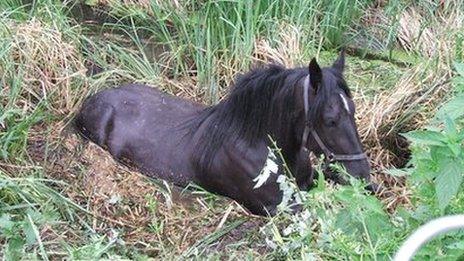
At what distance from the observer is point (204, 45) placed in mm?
6105

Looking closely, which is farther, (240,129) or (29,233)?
(240,129)

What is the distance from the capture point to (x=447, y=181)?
8.63 feet

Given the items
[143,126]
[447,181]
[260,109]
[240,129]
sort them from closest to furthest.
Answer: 1. [447,181]
2. [260,109]
3. [240,129]
4. [143,126]

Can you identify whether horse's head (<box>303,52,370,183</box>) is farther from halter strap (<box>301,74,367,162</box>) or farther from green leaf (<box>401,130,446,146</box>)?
green leaf (<box>401,130,446,146</box>)

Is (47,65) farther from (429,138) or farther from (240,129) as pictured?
(429,138)

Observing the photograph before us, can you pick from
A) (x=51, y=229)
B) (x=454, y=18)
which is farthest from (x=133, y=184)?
(x=454, y=18)

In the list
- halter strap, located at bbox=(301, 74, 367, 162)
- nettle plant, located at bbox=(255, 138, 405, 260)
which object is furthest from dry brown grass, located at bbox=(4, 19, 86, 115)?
nettle plant, located at bbox=(255, 138, 405, 260)

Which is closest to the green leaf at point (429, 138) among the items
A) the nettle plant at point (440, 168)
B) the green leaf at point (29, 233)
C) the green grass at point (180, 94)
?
→ the nettle plant at point (440, 168)

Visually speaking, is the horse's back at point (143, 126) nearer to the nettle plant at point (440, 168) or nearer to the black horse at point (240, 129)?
the black horse at point (240, 129)

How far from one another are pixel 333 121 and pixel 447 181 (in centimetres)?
197

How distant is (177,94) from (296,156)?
1.42 meters

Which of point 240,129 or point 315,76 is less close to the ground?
point 315,76

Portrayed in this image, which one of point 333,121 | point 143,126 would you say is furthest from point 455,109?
point 143,126

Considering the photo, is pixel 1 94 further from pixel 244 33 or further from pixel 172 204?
pixel 244 33
